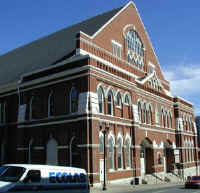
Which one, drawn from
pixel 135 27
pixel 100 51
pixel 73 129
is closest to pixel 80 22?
pixel 135 27

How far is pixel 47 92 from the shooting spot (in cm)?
2889

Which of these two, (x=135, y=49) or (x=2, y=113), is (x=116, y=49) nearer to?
(x=135, y=49)

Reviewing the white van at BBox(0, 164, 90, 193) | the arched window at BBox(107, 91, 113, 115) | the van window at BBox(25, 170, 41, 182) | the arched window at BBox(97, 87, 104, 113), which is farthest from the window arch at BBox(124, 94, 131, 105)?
the van window at BBox(25, 170, 41, 182)

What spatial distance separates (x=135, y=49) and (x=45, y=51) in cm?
1230

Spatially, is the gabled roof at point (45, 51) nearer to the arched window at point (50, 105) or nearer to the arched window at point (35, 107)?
the arched window at point (35, 107)

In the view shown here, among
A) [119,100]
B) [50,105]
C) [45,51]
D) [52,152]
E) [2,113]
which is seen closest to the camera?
[52,152]

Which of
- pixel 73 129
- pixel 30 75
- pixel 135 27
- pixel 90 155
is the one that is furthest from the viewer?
pixel 135 27

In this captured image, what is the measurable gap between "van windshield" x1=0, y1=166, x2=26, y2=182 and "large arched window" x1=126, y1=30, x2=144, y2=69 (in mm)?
27454

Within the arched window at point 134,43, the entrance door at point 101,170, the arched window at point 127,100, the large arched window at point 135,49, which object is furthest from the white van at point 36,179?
the arched window at point 134,43

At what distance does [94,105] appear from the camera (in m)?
25.3

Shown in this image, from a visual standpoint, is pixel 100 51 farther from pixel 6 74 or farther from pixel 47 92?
pixel 6 74

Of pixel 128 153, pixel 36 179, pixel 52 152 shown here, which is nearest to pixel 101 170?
pixel 52 152

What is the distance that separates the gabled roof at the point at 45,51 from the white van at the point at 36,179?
61.9ft

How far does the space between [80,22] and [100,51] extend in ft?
39.0
